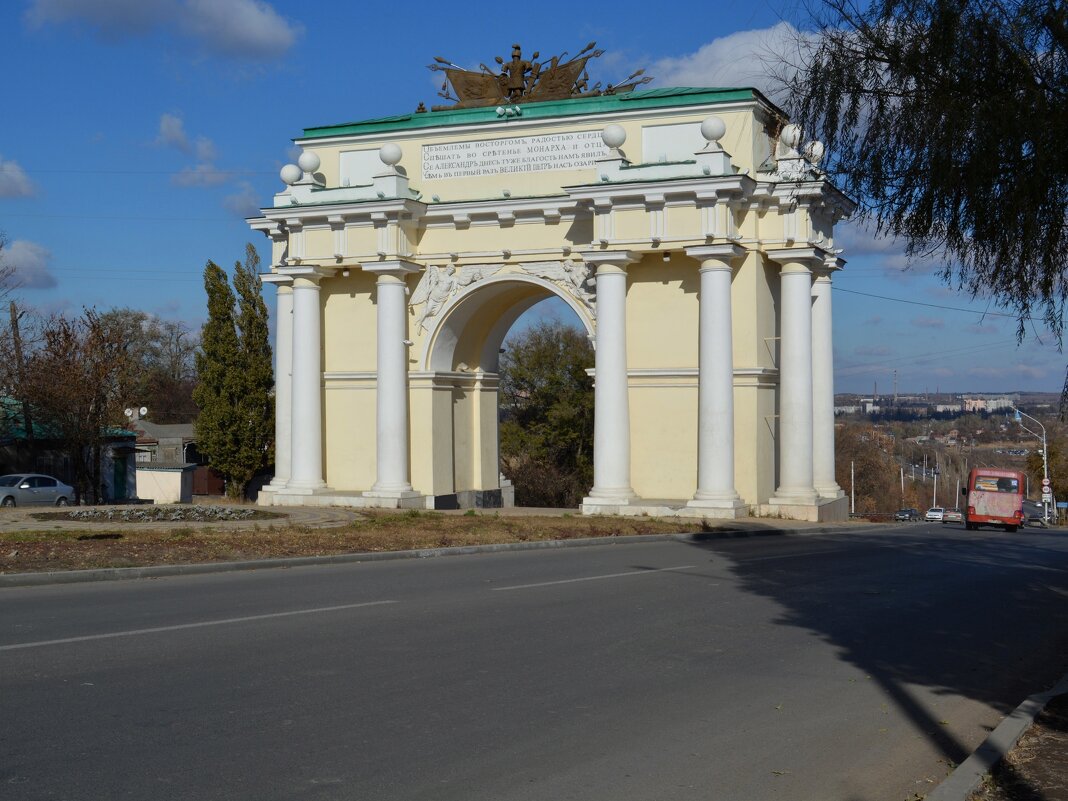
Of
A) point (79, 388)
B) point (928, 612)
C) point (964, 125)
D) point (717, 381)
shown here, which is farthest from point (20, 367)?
point (964, 125)

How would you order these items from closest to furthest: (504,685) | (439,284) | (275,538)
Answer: (504,685) < (275,538) < (439,284)

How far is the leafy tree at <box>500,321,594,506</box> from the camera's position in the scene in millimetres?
53628

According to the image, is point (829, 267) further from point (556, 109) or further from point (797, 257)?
point (556, 109)

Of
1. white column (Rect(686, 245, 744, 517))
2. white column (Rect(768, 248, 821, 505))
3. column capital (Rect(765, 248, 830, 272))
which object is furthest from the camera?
white column (Rect(768, 248, 821, 505))

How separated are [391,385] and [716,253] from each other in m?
8.51

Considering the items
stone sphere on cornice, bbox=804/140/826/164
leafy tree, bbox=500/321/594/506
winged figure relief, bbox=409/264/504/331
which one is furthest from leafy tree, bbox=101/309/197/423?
stone sphere on cornice, bbox=804/140/826/164

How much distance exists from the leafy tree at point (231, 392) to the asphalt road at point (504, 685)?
24268mm

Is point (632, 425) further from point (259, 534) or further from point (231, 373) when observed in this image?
point (231, 373)

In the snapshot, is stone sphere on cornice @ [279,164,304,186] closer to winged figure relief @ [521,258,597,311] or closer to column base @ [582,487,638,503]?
winged figure relief @ [521,258,597,311]

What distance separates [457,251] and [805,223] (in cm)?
835

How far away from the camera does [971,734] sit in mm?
8039

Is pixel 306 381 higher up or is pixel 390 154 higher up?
pixel 390 154

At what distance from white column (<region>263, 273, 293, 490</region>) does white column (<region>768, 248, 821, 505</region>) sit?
1220cm

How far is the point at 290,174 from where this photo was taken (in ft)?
100
